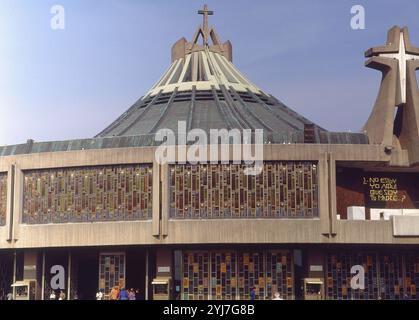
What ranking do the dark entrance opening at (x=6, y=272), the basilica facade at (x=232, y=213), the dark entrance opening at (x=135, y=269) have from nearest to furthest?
the basilica facade at (x=232, y=213)
the dark entrance opening at (x=135, y=269)
the dark entrance opening at (x=6, y=272)

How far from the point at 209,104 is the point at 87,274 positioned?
13022 millimetres

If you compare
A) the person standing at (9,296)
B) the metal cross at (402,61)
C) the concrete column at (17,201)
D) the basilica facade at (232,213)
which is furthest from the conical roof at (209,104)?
the person standing at (9,296)

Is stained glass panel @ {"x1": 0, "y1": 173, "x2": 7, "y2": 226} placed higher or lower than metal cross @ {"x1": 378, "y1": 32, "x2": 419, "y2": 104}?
lower

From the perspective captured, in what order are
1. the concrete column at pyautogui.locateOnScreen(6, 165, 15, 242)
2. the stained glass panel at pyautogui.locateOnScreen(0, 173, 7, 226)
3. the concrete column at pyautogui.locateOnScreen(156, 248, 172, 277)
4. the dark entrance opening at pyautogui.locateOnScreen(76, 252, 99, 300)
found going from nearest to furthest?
the concrete column at pyautogui.locateOnScreen(156, 248, 172, 277) → the concrete column at pyautogui.locateOnScreen(6, 165, 15, 242) → the stained glass panel at pyautogui.locateOnScreen(0, 173, 7, 226) → the dark entrance opening at pyautogui.locateOnScreen(76, 252, 99, 300)

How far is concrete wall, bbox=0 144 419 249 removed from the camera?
3712cm

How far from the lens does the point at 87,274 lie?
4134cm

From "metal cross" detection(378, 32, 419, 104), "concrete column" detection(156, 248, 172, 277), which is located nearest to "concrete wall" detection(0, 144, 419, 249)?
"concrete column" detection(156, 248, 172, 277)

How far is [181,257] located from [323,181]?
310 inches

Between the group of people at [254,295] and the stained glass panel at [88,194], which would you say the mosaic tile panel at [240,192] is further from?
the group of people at [254,295]

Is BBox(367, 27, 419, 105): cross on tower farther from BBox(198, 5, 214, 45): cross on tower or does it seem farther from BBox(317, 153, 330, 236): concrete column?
BBox(198, 5, 214, 45): cross on tower

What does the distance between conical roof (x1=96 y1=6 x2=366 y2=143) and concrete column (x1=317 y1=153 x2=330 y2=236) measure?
5.07 feet

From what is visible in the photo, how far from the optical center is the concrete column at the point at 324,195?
37.2 meters

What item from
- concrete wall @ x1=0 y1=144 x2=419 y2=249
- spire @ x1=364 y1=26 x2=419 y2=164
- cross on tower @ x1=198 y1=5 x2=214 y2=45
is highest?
cross on tower @ x1=198 y1=5 x2=214 y2=45

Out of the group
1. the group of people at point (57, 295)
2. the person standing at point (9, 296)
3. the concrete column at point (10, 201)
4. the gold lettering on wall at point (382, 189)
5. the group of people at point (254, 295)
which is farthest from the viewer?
the gold lettering on wall at point (382, 189)
